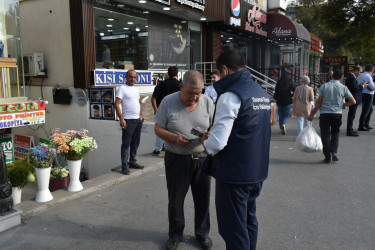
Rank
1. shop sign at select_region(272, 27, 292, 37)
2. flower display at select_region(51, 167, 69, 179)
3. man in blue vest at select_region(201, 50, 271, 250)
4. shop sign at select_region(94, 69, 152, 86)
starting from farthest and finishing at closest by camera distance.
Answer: shop sign at select_region(272, 27, 292, 37), shop sign at select_region(94, 69, 152, 86), flower display at select_region(51, 167, 69, 179), man in blue vest at select_region(201, 50, 271, 250)

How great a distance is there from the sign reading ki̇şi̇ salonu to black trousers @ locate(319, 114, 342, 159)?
243 inches

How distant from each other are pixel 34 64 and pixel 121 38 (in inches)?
108

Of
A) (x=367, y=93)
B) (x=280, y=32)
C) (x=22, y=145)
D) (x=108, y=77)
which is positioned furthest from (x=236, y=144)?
(x=280, y=32)

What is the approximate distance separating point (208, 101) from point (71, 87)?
6721 mm

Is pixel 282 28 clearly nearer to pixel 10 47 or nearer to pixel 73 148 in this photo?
pixel 10 47

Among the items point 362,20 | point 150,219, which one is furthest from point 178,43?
point 362,20

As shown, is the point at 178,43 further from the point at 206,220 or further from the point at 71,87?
the point at 206,220

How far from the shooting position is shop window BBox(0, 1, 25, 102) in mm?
7219

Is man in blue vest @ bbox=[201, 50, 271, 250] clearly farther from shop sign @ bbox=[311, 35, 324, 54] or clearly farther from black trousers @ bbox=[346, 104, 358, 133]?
shop sign @ bbox=[311, 35, 324, 54]

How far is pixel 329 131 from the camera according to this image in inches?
253

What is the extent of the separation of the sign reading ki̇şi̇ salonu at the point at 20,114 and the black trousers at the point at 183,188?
4.91m

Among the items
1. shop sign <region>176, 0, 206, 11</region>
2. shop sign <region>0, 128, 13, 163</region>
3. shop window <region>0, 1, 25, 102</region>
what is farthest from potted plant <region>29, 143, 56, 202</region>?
shop sign <region>176, 0, 206, 11</region>

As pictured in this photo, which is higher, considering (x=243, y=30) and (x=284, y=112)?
(x=243, y=30)

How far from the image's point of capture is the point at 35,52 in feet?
31.6
